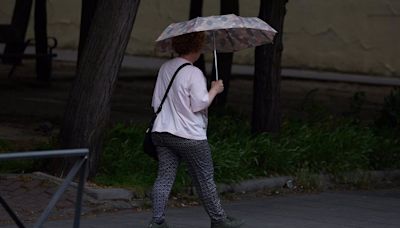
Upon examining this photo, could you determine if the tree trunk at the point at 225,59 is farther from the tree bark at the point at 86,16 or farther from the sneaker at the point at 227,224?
the sneaker at the point at 227,224

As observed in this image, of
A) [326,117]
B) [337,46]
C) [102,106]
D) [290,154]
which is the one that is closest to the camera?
[102,106]

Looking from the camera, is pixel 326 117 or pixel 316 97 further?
pixel 316 97

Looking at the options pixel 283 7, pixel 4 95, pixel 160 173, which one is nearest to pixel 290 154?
pixel 283 7

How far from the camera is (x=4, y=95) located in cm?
1717

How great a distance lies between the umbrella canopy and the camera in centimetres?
808

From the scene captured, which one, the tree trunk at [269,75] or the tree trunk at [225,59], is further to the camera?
the tree trunk at [225,59]

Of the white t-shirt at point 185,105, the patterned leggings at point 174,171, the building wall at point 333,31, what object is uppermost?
the white t-shirt at point 185,105

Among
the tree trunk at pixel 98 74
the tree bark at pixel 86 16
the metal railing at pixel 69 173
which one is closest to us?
the metal railing at pixel 69 173

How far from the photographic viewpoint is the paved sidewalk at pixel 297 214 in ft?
29.2

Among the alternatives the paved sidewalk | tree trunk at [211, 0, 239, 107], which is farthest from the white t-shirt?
tree trunk at [211, 0, 239, 107]

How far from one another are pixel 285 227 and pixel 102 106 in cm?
222

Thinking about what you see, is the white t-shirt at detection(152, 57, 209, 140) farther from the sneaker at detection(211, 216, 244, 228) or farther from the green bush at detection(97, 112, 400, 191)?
the green bush at detection(97, 112, 400, 191)

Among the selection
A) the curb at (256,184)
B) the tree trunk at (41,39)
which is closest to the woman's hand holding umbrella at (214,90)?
the curb at (256,184)

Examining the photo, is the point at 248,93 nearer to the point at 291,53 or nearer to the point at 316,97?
→ the point at 316,97
